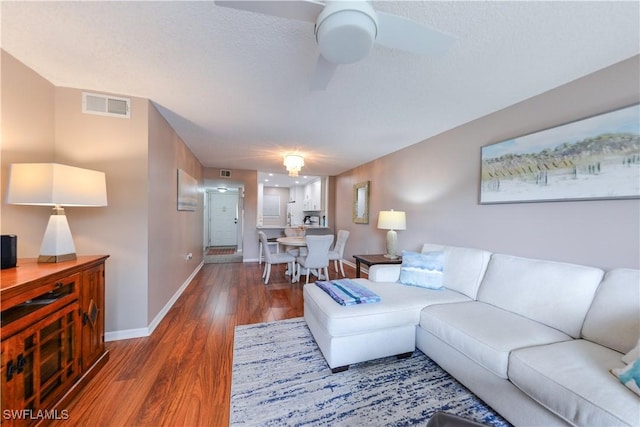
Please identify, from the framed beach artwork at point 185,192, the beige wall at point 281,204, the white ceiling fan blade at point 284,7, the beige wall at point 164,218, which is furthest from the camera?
the beige wall at point 281,204

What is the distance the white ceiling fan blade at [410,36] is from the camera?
41.4 inches

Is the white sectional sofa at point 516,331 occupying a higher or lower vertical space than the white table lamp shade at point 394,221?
lower

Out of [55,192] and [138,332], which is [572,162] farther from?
[138,332]

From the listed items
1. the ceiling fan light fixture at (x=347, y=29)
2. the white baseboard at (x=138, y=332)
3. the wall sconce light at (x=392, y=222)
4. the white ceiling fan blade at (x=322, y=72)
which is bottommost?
the white baseboard at (x=138, y=332)

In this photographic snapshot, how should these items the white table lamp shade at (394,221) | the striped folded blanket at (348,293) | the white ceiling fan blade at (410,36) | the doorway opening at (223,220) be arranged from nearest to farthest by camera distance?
the white ceiling fan blade at (410,36) → the striped folded blanket at (348,293) → the white table lamp shade at (394,221) → the doorway opening at (223,220)

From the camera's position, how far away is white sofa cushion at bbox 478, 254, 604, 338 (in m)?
1.56

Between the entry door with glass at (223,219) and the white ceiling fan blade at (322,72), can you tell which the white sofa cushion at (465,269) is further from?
the entry door with glass at (223,219)

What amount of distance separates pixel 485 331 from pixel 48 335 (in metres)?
2.67

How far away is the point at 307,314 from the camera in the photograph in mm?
2400

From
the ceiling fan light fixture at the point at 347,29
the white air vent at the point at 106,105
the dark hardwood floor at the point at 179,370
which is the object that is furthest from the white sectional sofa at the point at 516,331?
the white air vent at the point at 106,105

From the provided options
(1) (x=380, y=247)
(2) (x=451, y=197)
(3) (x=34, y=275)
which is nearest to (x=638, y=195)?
(2) (x=451, y=197)

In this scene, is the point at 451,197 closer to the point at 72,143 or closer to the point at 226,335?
the point at 226,335

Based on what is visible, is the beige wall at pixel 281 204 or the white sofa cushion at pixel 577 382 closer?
the white sofa cushion at pixel 577 382

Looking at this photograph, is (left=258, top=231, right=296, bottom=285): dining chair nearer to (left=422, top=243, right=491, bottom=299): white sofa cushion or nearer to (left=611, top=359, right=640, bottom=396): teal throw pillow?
(left=422, top=243, right=491, bottom=299): white sofa cushion
